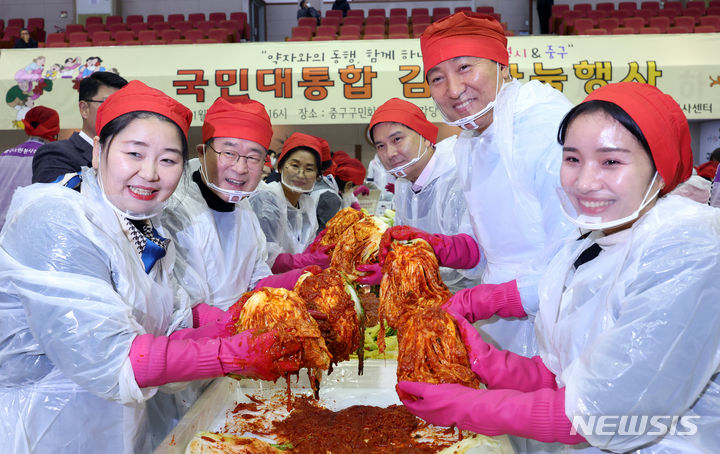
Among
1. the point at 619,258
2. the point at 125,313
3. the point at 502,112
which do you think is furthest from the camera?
the point at 502,112

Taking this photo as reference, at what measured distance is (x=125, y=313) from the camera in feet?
5.37

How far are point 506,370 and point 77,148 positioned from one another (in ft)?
8.75

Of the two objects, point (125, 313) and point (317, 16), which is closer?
point (125, 313)

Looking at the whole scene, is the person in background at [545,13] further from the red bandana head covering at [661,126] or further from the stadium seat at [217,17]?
the red bandana head covering at [661,126]

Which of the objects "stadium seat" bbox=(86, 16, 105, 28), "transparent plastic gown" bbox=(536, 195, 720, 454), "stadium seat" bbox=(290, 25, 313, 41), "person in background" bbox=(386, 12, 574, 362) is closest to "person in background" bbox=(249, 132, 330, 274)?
"person in background" bbox=(386, 12, 574, 362)

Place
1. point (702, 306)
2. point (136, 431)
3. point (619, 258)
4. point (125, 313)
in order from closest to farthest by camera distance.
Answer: point (702, 306) < point (619, 258) < point (125, 313) < point (136, 431)

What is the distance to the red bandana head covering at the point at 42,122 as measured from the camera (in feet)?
14.9

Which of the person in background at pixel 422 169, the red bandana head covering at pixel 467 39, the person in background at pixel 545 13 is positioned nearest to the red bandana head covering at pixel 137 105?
the red bandana head covering at pixel 467 39

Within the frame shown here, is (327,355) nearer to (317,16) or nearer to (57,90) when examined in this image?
(57,90)

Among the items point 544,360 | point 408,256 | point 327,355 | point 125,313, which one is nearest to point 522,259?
point 408,256

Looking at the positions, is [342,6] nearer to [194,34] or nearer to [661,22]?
[194,34]

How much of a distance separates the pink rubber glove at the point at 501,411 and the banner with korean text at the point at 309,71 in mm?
8810

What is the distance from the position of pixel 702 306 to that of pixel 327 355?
1.11 meters

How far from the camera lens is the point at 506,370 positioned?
171cm
